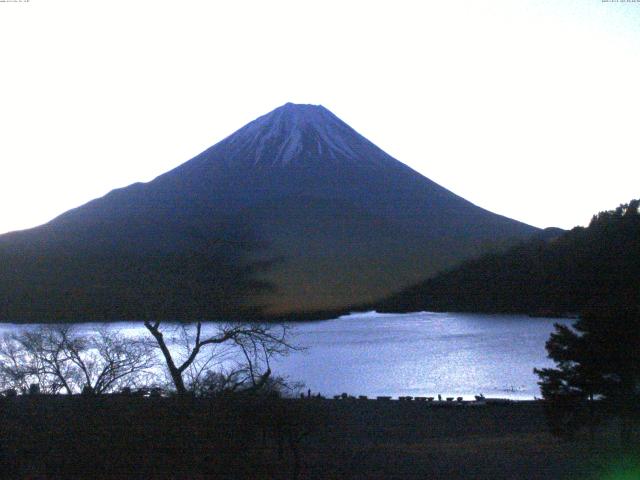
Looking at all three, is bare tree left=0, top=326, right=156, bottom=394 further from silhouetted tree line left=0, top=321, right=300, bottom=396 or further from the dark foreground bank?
the dark foreground bank

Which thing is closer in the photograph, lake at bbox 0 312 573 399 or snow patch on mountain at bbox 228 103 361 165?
lake at bbox 0 312 573 399

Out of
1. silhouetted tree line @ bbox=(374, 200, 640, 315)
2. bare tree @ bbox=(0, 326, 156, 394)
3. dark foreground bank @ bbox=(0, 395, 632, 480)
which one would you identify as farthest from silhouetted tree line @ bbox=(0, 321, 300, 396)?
silhouetted tree line @ bbox=(374, 200, 640, 315)

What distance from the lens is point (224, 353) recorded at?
6.85 meters

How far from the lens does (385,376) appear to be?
42.7 feet

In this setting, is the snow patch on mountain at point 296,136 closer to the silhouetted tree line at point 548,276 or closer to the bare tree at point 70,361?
the silhouetted tree line at point 548,276

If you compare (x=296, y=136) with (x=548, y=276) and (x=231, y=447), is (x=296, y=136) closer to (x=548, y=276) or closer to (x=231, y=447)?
(x=548, y=276)

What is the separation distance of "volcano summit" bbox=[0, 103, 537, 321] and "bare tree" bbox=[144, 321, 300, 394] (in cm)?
27

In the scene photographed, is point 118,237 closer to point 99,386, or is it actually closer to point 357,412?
point 99,386

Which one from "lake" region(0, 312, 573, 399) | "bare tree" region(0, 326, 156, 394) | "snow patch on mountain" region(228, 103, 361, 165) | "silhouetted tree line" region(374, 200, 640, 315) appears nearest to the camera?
"bare tree" region(0, 326, 156, 394)

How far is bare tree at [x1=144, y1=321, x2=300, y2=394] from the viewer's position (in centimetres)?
597

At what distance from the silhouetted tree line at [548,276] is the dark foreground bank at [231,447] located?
4.92 metres

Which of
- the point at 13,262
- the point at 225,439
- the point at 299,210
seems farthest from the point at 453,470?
the point at 299,210

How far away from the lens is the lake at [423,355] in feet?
37.3

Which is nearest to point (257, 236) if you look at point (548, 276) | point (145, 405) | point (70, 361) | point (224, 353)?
point (224, 353)
